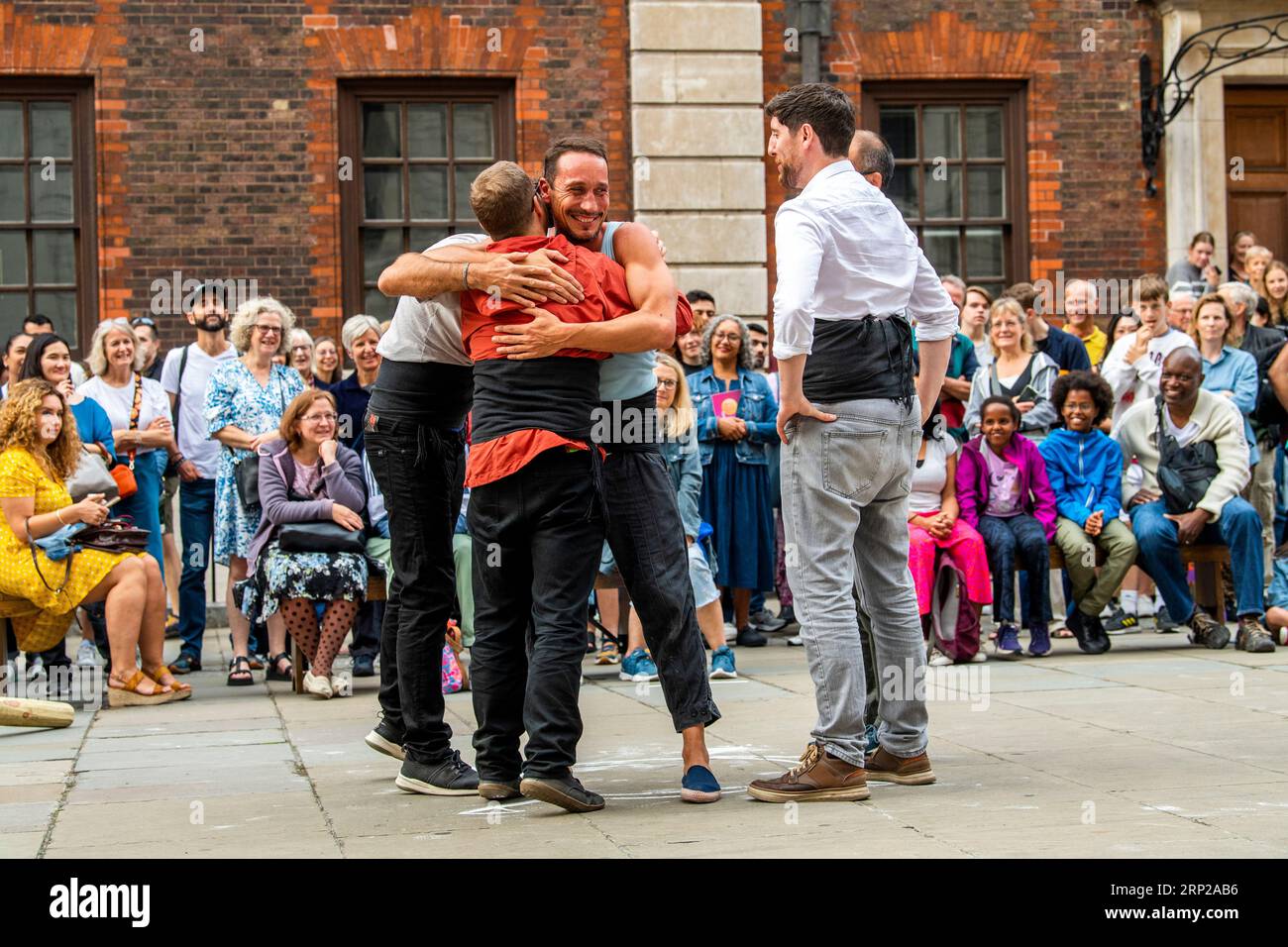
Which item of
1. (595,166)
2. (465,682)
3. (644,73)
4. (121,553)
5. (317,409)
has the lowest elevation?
(465,682)

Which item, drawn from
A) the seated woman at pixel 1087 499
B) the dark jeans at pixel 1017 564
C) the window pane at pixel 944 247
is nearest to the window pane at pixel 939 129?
the window pane at pixel 944 247

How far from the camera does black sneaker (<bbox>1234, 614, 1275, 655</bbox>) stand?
30.0ft

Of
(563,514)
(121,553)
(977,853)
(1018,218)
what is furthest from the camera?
(1018,218)

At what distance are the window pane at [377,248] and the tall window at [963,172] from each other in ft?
13.2

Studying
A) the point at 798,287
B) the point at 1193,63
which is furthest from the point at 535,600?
the point at 1193,63

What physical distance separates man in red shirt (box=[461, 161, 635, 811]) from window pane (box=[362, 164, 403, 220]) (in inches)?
339

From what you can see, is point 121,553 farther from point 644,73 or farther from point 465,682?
point 644,73

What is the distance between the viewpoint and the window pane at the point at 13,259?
13.2 m

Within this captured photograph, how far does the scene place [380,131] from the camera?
13.6 metres

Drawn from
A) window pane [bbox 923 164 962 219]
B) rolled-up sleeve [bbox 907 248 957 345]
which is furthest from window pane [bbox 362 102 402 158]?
rolled-up sleeve [bbox 907 248 957 345]

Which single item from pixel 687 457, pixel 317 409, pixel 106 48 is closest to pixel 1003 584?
pixel 687 457

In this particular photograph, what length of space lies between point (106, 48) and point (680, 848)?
407 inches

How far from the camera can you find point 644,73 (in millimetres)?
13578

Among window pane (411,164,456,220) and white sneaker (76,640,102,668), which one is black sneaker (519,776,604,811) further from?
window pane (411,164,456,220)
